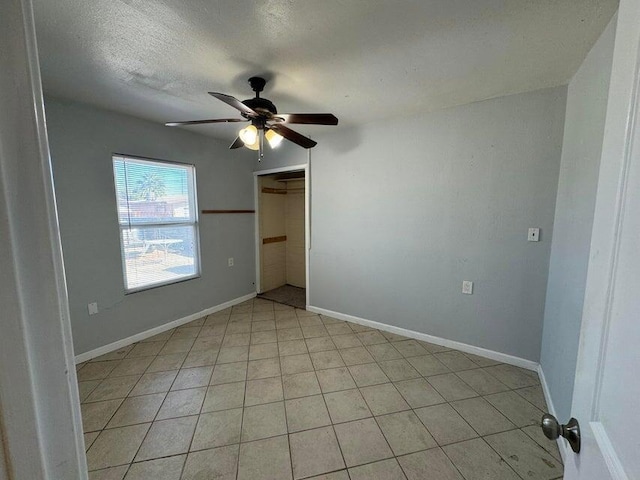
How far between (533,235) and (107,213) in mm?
3833

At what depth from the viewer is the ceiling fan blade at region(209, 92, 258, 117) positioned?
1.53m

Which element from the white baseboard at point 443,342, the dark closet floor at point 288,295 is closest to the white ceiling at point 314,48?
the white baseboard at point 443,342

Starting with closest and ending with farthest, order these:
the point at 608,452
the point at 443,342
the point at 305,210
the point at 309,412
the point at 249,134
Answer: the point at 608,452 < the point at 309,412 < the point at 249,134 < the point at 443,342 < the point at 305,210

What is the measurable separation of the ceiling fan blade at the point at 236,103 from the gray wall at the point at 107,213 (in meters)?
1.63

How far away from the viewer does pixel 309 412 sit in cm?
182

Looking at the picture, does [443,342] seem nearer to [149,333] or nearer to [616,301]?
[616,301]

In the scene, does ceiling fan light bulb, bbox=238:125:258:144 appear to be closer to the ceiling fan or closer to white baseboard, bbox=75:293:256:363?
the ceiling fan

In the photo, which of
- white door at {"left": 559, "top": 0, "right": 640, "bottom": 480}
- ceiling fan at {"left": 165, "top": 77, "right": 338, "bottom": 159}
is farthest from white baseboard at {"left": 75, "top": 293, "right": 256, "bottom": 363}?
white door at {"left": 559, "top": 0, "right": 640, "bottom": 480}

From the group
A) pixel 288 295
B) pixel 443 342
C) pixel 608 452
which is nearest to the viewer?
pixel 608 452

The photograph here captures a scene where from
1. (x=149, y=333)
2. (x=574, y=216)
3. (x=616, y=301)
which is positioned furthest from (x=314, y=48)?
(x=149, y=333)

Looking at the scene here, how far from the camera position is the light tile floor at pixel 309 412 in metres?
1.44

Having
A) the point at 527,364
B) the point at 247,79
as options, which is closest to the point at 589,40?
the point at 247,79

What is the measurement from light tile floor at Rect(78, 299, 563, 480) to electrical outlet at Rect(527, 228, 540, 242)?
1.13 metres

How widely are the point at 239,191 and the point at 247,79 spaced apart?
78.6 inches
